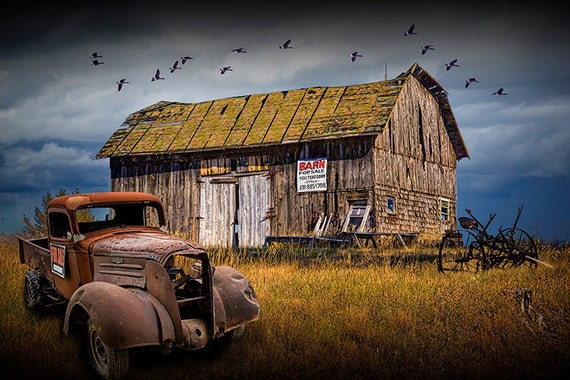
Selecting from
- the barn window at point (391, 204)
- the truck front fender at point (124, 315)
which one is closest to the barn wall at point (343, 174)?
the barn window at point (391, 204)

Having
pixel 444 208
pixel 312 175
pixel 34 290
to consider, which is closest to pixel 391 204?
pixel 312 175

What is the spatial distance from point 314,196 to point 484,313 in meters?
13.6

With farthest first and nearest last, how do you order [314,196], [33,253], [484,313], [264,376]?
[314,196], [33,253], [484,313], [264,376]

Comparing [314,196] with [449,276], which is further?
[314,196]

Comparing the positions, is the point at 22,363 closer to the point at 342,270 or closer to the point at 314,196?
the point at 342,270

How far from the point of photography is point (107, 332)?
5.20 meters

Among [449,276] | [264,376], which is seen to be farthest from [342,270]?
[264,376]

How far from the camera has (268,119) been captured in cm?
2308

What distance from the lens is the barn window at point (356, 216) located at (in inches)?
803

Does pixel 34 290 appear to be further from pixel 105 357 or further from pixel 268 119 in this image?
pixel 268 119

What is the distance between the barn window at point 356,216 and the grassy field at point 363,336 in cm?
984

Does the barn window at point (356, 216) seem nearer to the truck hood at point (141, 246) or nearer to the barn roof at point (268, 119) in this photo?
the barn roof at point (268, 119)

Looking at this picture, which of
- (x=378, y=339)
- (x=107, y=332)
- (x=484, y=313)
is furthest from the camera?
(x=484, y=313)

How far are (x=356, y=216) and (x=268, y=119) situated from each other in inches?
231
